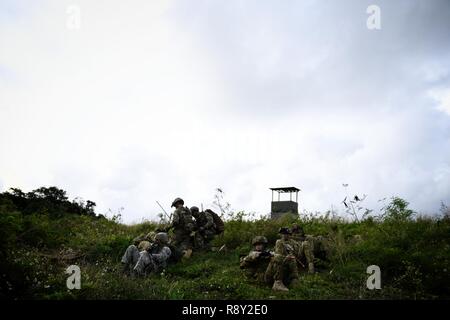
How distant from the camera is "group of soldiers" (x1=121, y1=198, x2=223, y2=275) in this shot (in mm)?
13547

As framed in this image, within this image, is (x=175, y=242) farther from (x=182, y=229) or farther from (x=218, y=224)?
(x=218, y=224)

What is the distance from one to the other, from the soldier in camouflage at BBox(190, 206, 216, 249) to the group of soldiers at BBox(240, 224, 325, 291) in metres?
3.82

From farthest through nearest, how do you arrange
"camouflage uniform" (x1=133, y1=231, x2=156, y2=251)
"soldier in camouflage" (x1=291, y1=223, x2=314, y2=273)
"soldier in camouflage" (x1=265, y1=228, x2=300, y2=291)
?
"camouflage uniform" (x1=133, y1=231, x2=156, y2=251)
"soldier in camouflage" (x1=291, y1=223, x2=314, y2=273)
"soldier in camouflage" (x1=265, y1=228, x2=300, y2=291)

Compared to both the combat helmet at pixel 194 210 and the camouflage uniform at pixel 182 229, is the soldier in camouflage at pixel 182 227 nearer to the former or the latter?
the camouflage uniform at pixel 182 229

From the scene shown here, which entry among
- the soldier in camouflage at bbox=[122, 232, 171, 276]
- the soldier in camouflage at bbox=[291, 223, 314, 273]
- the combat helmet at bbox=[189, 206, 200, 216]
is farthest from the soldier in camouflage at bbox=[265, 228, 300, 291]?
the combat helmet at bbox=[189, 206, 200, 216]

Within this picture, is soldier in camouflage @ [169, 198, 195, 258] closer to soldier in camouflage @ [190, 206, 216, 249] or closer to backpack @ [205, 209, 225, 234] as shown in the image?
soldier in camouflage @ [190, 206, 216, 249]

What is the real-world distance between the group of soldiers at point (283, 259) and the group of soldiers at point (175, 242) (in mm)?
2925

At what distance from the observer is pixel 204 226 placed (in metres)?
16.8

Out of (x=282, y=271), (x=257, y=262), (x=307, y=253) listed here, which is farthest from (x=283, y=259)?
(x=307, y=253)

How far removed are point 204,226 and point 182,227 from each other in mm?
963

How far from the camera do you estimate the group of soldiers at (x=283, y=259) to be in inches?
466
